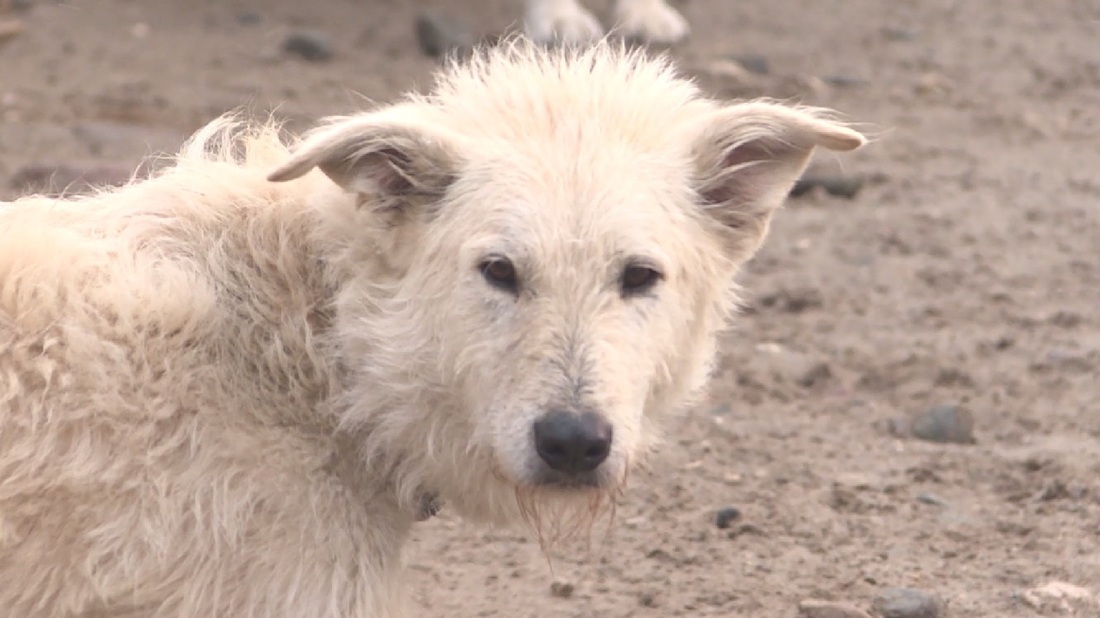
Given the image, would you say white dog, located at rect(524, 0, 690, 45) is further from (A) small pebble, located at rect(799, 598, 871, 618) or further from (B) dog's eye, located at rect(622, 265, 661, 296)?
(B) dog's eye, located at rect(622, 265, 661, 296)

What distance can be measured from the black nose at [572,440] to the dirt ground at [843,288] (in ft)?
4.53

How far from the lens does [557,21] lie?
35.8 ft

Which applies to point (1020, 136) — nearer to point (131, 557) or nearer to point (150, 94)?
point (150, 94)

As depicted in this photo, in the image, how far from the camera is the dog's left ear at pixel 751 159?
15.0 ft

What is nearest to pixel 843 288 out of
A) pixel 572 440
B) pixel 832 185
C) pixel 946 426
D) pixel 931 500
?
pixel 832 185

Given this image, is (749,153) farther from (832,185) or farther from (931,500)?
(832,185)

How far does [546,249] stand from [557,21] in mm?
6886

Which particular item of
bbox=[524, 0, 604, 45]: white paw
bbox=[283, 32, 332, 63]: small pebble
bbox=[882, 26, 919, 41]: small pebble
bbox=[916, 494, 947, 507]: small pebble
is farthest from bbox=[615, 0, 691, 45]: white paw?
bbox=[916, 494, 947, 507]: small pebble

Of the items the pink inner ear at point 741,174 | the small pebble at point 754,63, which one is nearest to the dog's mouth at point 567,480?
the pink inner ear at point 741,174

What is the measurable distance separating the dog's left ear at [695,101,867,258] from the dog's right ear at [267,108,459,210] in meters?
0.73

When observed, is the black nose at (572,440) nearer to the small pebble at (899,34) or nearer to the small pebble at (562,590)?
the small pebble at (562,590)

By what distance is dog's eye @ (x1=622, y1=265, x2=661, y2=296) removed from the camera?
14.2ft

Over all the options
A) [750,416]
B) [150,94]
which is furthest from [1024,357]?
[150,94]

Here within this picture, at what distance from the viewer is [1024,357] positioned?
7387mm
